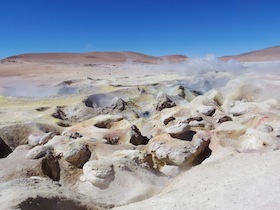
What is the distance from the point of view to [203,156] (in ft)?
21.9

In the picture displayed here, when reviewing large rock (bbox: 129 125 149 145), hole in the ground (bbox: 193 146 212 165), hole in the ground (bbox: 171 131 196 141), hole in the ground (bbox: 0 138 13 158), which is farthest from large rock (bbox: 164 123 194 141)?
hole in the ground (bbox: 0 138 13 158)

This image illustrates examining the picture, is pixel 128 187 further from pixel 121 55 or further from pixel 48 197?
pixel 121 55

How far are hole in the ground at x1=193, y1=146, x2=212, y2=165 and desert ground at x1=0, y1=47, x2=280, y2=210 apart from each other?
11mm

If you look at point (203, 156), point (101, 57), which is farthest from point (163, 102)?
point (101, 57)

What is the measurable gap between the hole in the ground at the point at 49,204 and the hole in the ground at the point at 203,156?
2794mm

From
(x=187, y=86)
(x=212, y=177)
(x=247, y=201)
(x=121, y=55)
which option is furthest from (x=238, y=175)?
(x=121, y=55)

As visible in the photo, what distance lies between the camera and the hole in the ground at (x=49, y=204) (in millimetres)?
3843

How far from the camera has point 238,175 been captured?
14.0 feet

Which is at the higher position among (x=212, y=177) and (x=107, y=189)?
(x=212, y=177)

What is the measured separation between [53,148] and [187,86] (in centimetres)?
763

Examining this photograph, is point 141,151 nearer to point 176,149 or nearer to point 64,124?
point 176,149

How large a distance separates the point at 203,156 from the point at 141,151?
49.7 inches

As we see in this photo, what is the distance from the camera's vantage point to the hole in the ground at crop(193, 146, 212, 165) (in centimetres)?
653

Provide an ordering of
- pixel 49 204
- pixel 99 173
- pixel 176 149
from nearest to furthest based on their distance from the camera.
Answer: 1. pixel 49 204
2. pixel 99 173
3. pixel 176 149
